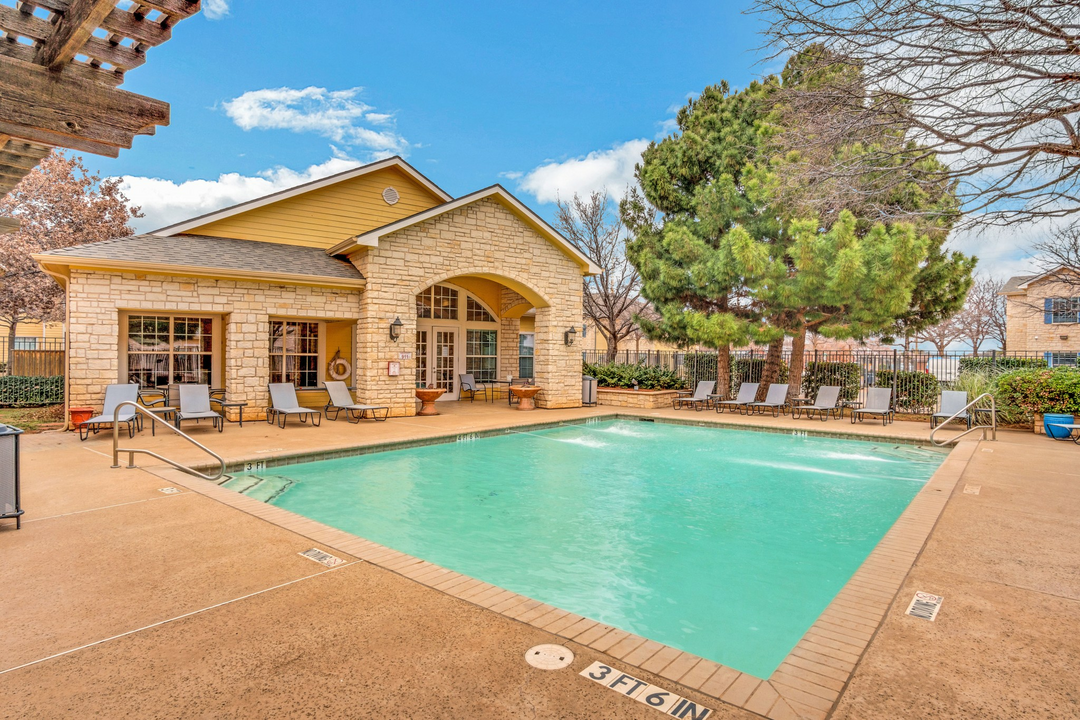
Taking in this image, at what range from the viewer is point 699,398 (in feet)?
50.3

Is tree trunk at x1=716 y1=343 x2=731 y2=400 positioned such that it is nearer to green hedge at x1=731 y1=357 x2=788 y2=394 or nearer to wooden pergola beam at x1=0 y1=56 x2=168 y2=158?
green hedge at x1=731 y1=357 x2=788 y2=394

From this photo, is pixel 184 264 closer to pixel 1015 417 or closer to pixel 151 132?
pixel 151 132

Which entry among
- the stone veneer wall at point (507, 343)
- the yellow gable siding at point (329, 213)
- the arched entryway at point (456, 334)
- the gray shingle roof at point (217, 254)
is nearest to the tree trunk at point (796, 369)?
the stone veneer wall at point (507, 343)

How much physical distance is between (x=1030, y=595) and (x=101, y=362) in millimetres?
12765

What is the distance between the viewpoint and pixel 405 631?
9.38 ft

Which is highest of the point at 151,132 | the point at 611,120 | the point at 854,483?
the point at 611,120

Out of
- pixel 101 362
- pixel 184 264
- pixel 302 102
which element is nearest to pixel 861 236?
pixel 184 264

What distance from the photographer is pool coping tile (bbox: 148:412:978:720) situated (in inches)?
93.0

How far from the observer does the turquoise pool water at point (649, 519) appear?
420cm

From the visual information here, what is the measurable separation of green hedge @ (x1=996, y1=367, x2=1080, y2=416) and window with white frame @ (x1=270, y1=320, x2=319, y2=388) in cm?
1513

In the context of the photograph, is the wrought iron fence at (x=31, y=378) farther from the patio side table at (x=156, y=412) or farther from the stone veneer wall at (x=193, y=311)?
the patio side table at (x=156, y=412)

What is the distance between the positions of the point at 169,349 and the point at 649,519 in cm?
1100

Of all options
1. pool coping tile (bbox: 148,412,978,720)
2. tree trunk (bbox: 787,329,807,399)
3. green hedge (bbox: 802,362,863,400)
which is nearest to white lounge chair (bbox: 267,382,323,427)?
pool coping tile (bbox: 148,412,978,720)

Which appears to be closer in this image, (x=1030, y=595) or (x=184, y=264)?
(x=1030, y=595)
